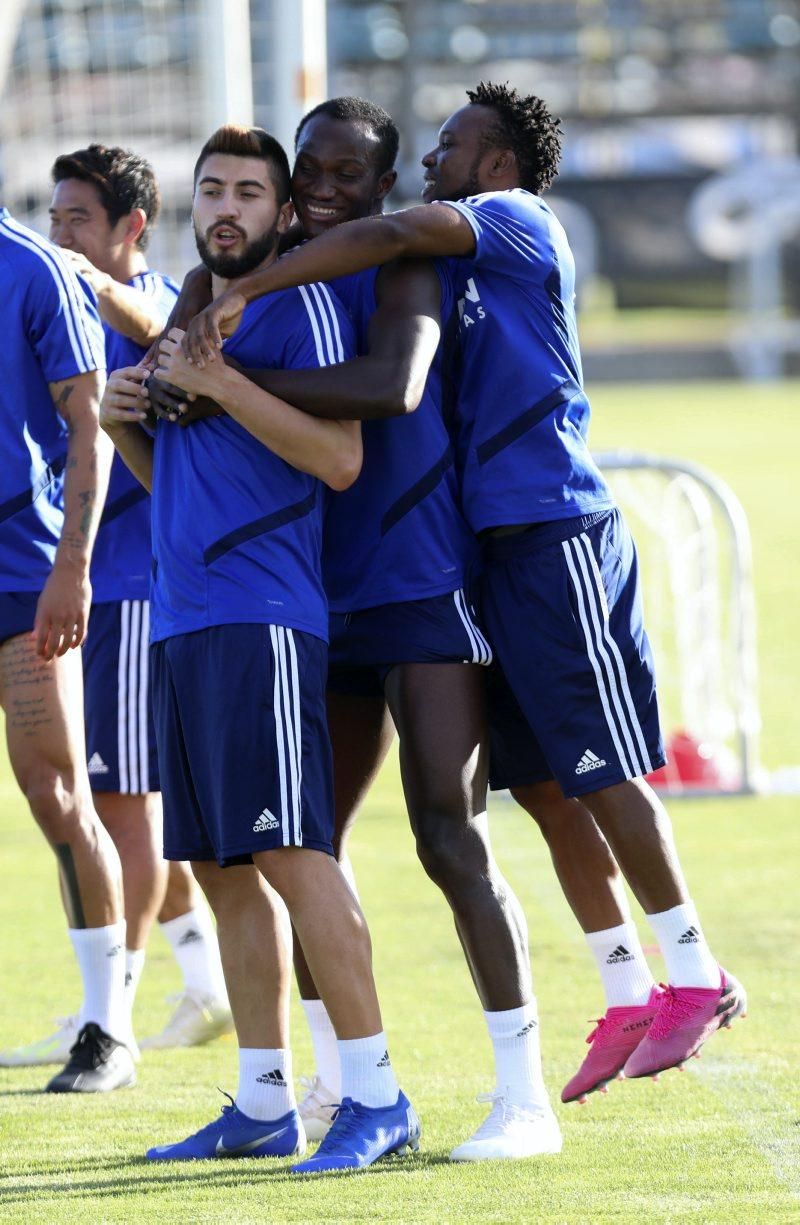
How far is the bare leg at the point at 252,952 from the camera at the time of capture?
4215mm

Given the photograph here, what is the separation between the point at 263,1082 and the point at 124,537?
1765 mm

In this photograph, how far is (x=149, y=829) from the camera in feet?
18.4

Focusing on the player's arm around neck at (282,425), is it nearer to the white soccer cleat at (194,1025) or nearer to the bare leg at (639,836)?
the bare leg at (639,836)

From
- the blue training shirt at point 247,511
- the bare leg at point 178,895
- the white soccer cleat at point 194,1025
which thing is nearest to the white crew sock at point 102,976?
the white soccer cleat at point 194,1025

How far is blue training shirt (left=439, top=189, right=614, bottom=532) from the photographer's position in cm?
428

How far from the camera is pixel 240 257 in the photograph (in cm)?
423

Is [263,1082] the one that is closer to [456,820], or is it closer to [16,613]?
→ [456,820]

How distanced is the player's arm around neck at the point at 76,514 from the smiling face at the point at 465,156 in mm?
1031

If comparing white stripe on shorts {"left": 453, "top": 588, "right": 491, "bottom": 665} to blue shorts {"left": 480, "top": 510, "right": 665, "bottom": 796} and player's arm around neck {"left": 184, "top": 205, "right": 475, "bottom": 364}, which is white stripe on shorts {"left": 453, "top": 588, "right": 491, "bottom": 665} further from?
player's arm around neck {"left": 184, "top": 205, "right": 475, "bottom": 364}

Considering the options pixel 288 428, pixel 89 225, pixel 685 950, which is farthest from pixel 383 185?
pixel 685 950

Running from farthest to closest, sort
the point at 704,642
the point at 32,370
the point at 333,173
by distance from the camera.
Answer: the point at 704,642, the point at 32,370, the point at 333,173

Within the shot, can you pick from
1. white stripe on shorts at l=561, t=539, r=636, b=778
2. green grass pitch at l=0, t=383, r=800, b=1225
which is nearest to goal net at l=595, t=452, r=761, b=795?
green grass pitch at l=0, t=383, r=800, b=1225

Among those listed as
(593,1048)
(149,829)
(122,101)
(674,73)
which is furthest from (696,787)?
(674,73)

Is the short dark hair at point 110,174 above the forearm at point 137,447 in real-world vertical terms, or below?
above
